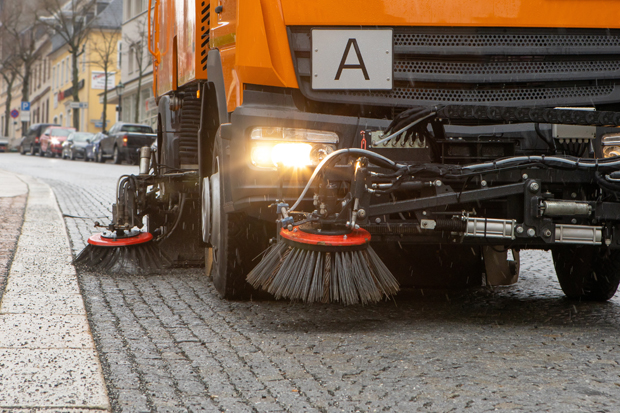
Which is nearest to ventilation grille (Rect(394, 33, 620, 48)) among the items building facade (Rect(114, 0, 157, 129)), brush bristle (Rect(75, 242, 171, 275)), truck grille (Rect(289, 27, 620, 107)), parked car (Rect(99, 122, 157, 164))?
truck grille (Rect(289, 27, 620, 107))

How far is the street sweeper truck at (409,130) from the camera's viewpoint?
3982mm

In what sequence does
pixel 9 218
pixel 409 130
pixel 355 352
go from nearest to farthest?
pixel 355 352 < pixel 409 130 < pixel 9 218

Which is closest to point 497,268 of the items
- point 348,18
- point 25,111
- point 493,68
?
point 493,68

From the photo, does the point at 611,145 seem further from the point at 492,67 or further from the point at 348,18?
the point at 348,18

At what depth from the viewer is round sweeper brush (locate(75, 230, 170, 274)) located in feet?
20.8

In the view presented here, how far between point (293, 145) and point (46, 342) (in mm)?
1417

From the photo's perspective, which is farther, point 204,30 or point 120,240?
point 120,240

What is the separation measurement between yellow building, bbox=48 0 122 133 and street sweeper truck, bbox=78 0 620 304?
4833 cm

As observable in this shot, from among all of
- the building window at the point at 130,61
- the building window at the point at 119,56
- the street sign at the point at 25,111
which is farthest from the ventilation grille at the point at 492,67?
the street sign at the point at 25,111

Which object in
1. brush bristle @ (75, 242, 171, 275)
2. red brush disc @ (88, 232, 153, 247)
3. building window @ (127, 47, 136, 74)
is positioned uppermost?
building window @ (127, 47, 136, 74)

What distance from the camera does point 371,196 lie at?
400 centimetres

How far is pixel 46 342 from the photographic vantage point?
395 cm

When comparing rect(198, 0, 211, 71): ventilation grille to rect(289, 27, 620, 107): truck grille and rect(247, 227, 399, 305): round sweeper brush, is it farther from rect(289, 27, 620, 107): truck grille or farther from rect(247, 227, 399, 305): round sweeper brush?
rect(247, 227, 399, 305): round sweeper brush

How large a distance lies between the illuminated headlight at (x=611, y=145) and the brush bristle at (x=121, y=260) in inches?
134
